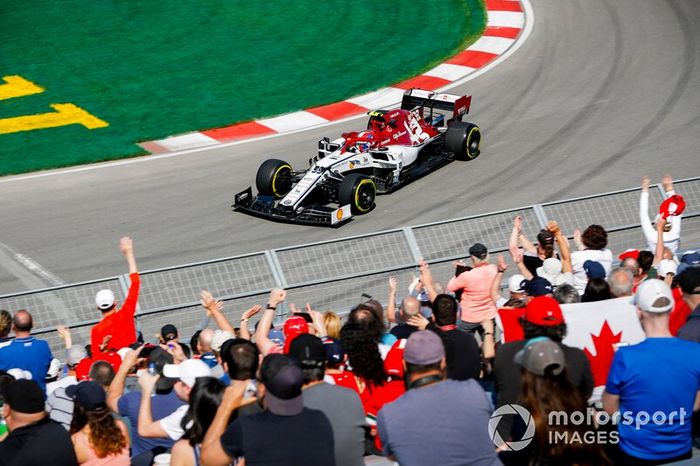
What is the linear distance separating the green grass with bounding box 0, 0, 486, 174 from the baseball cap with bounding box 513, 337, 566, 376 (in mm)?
14674

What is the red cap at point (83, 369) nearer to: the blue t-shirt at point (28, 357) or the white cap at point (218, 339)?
the blue t-shirt at point (28, 357)

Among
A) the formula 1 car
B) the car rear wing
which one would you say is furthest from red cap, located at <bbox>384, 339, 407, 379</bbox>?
the car rear wing

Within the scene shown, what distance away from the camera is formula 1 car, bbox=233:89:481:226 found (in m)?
15.3

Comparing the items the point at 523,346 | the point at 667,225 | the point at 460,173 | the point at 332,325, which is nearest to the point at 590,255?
the point at 667,225

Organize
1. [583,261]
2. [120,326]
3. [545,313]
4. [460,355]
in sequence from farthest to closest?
[583,261] → [120,326] → [460,355] → [545,313]

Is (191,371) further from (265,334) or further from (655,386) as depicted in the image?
(655,386)

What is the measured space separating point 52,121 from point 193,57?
14.9 feet

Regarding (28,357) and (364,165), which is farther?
(364,165)

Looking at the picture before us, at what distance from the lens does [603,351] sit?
7078mm

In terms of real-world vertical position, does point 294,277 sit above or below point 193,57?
below

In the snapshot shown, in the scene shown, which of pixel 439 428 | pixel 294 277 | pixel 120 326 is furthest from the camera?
pixel 294 277

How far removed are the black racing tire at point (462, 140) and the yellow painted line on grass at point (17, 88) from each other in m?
9.71

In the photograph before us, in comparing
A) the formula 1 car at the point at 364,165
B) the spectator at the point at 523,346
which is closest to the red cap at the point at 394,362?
the spectator at the point at 523,346

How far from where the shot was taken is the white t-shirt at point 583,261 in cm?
948
